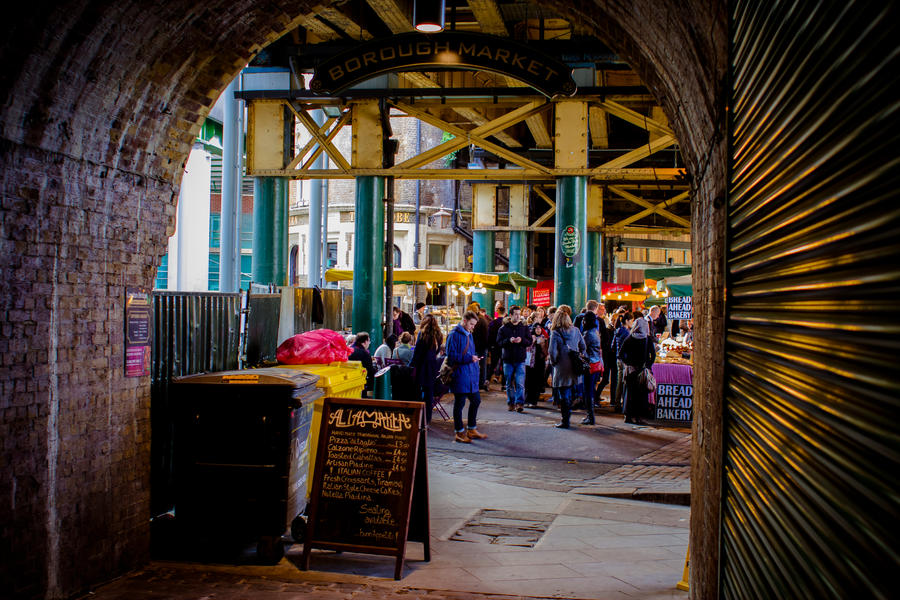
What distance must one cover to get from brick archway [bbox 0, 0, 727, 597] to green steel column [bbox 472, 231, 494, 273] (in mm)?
18345

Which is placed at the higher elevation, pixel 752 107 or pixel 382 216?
pixel 382 216

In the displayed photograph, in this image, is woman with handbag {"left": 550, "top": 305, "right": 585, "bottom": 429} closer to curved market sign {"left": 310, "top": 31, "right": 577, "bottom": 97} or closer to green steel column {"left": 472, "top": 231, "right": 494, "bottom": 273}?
curved market sign {"left": 310, "top": 31, "right": 577, "bottom": 97}

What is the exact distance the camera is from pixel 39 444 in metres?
→ 4.82

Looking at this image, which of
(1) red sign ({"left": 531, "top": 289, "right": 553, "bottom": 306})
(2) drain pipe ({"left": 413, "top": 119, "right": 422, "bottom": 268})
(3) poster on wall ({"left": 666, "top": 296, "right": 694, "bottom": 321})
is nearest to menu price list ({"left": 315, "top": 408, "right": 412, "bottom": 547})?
(3) poster on wall ({"left": 666, "top": 296, "right": 694, "bottom": 321})

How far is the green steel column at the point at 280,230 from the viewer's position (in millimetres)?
14227

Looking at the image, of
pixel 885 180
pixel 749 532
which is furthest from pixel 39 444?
pixel 885 180

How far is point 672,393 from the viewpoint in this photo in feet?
A: 40.9

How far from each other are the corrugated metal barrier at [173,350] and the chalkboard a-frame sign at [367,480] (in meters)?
1.58

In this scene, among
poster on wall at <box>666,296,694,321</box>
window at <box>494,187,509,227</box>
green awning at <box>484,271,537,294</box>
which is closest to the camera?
poster on wall at <box>666,296,694,321</box>

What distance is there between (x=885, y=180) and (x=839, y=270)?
33 centimetres

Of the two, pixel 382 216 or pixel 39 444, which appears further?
pixel 382 216

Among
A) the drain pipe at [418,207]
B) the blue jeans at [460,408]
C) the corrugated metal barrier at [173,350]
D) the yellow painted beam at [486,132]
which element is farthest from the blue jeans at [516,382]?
the drain pipe at [418,207]

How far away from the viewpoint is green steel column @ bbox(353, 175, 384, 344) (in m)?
13.8

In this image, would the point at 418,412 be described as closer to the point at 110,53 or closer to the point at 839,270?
the point at 110,53
